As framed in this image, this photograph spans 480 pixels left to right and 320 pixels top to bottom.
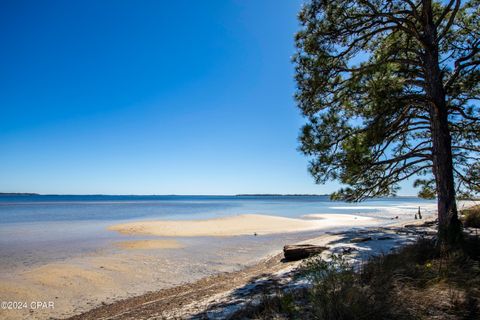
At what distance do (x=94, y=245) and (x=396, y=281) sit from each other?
16.9 m

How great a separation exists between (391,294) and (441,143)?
14.6 feet

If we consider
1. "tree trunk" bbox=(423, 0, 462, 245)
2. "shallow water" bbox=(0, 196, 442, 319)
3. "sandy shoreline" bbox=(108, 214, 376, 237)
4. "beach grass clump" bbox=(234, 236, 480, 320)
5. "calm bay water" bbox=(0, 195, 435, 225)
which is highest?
"tree trunk" bbox=(423, 0, 462, 245)

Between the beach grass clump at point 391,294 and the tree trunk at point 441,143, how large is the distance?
0.75 meters

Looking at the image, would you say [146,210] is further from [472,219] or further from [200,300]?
[200,300]

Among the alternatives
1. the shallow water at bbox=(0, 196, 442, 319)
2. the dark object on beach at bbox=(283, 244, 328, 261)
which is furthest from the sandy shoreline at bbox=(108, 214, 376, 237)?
the dark object on beach at bbox=(283, 244, 328, 261)

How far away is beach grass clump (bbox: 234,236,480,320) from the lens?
3.76 metres

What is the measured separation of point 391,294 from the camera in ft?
14.2

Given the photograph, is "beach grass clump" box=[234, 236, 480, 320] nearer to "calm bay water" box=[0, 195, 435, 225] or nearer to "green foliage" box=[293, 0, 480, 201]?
"green foliage" box=[293, 0, 480, 201]

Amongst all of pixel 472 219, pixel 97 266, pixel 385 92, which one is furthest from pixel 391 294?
pixel 472 219

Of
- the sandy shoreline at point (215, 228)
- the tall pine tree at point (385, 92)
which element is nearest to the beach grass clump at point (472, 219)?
the tall pine tree at point (385, 92)

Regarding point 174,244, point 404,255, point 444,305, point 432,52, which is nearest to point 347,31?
point 432,52

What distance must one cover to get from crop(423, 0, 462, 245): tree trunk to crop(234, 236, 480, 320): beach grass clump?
750 millimetres

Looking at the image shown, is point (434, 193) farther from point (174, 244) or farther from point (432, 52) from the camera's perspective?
point (174, 244)

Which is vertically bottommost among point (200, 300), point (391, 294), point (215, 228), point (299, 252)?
point (215, 228)
